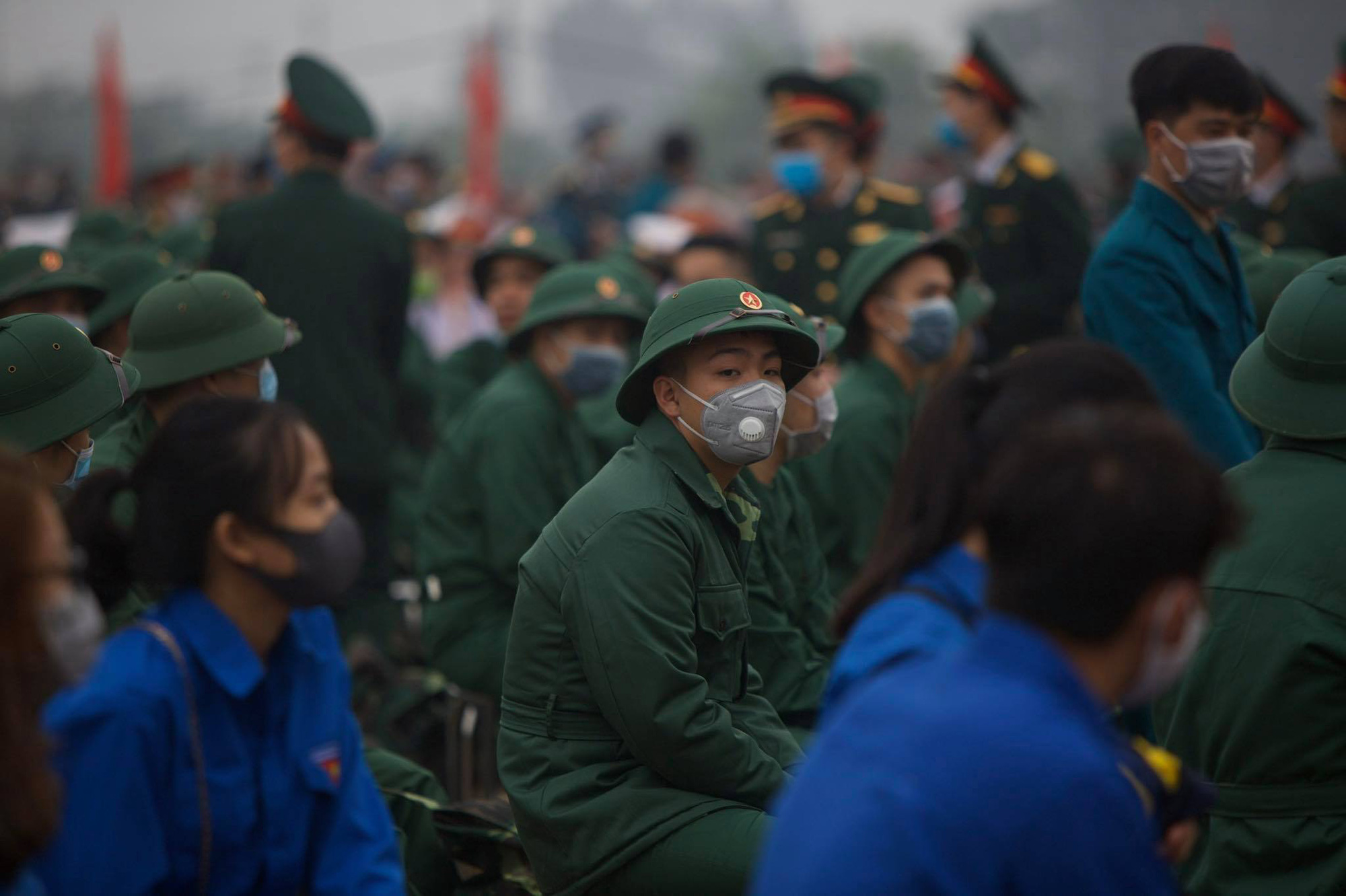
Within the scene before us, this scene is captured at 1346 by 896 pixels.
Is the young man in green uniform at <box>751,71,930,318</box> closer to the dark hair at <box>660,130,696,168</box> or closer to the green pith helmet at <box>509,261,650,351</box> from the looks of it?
the green pith helmet at <box>509,261,650,351</box>

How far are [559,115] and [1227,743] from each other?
59.3 feet

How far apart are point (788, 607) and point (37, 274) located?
3497mm

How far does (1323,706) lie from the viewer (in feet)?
11.0

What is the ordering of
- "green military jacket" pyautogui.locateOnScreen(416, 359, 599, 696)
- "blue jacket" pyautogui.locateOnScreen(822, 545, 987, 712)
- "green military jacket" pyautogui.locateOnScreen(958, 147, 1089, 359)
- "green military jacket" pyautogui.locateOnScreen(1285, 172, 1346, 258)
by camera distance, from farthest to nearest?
1. "green military jacket" pyautogui.locateOnScreen(958, 147, 1089, 359)
2. "green military jacket" pyautogui.locateOnScreen(1285, 172, 1346, 258)
3. "green military jacket" pyautogui.locateOnScreen(416, 359, 599, 696)
4. "blue jacket" pyautogui.locateOnScreen(822, 545, 987, 712)

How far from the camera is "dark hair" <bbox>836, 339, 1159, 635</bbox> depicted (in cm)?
244

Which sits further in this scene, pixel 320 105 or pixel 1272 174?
pixel 1272 174

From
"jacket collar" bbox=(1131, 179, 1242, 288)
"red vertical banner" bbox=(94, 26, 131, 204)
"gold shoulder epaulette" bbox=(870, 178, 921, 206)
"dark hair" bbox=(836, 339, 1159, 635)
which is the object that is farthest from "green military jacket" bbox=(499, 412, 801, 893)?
"red vertical banner" bbox=(94, 26, 131, 204)

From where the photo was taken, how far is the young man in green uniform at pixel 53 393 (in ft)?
13.0

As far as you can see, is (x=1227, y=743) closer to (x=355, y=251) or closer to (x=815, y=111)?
(x=355, y=251)

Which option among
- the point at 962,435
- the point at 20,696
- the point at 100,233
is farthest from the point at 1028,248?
the point at 20,696

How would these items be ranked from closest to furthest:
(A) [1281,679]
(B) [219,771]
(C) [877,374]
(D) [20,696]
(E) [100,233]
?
(D) [20,696] < (B) [219,771] < (A) [1281,679] < (C) [877,374] < (E) [100,233]

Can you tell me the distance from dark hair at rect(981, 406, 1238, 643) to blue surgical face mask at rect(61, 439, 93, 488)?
287cm

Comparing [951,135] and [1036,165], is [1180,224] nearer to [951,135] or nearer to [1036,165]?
[1036,165]

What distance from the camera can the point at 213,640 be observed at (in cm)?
280
